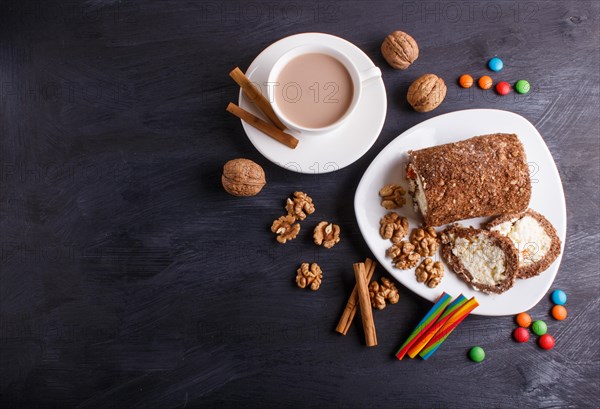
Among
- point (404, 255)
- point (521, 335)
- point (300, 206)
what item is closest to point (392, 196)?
point (404, 255)

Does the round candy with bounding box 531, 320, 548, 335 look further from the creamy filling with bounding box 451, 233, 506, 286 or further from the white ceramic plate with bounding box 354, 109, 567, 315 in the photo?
the creamy filling with bounding box 451, 233, 506, 286

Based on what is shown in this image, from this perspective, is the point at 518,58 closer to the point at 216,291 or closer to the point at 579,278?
the point at 579,278

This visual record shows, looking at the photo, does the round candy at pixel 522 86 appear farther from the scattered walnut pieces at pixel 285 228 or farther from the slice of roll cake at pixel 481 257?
the scattered walnut pieces at pixel 285 228

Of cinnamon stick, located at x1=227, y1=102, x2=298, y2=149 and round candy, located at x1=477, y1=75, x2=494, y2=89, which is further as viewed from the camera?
round candy, located at x1=477, y1=75, x2=494, y2=89

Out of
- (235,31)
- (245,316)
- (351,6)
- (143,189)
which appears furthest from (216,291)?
(351,6)

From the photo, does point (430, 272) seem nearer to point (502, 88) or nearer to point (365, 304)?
point (365, 304)

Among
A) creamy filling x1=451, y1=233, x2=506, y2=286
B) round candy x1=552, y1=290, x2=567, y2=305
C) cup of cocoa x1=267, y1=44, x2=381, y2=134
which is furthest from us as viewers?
round candy x1=552, y1=290, x2=567, y2=305

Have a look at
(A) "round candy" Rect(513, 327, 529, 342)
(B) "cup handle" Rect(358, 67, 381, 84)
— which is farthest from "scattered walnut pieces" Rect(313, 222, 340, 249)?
(A) "round candy" Rect(513, 327, 529, 342)
